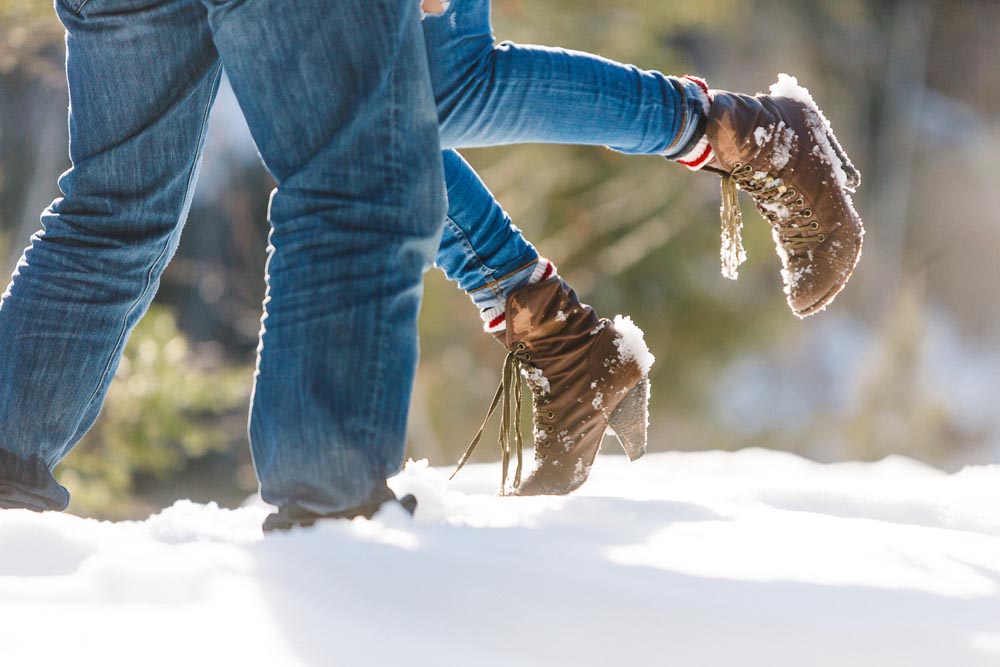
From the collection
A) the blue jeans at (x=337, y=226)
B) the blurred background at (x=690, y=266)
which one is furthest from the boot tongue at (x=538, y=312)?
the blurred background at (x=690, y=266)

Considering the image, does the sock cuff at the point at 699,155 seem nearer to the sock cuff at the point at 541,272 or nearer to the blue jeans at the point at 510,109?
the blue jeans at the point at 510,109

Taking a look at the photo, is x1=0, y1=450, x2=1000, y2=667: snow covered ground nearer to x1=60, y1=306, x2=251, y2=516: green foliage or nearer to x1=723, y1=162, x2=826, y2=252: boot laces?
x1=723, y1=162, x2=826, y2=252: boot laces

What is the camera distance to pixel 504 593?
2.01ft

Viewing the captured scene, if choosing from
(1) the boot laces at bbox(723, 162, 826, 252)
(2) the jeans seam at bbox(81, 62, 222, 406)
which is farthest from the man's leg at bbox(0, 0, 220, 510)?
(1) the boot laces at bbox(723, 162, 826, 252)

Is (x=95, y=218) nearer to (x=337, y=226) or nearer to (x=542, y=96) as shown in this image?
(x=337, y=226)

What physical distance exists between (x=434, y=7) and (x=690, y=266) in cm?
556

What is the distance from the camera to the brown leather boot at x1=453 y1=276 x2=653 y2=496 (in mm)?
1215

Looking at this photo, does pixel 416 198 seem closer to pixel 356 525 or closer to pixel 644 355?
pixel 356 525

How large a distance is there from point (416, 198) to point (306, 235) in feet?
0.31

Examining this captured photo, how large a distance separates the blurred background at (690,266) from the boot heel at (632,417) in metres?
3.01

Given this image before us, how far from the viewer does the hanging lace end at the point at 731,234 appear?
4.28ft

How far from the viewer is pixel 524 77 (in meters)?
1.02

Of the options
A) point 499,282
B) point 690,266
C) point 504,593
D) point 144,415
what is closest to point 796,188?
point 499,282

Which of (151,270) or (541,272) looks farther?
(541,272)
